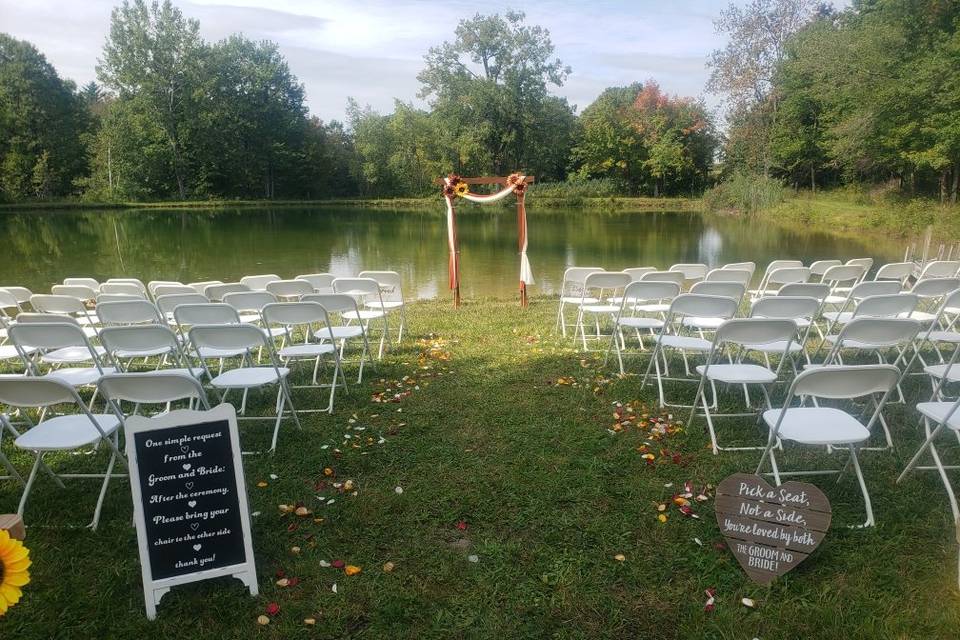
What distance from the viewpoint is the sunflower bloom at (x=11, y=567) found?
1094mm

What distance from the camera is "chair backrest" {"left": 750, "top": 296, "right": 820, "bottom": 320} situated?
3.84m

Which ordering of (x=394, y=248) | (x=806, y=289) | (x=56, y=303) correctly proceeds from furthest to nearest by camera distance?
(x=394, y=248) → (x=56, y=303) → (x=806, y=289)

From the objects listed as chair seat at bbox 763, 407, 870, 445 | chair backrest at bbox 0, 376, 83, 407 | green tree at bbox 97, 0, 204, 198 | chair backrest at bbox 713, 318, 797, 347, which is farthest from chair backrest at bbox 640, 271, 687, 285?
green tree at bbox 97, 0, 204, 198

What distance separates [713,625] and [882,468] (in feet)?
5.64

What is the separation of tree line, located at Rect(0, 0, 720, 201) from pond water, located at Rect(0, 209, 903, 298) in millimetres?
14091

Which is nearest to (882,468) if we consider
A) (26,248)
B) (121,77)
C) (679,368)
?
(679,368)

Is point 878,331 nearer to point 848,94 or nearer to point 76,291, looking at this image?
point 76,291

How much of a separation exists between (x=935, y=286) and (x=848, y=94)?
24156 mm

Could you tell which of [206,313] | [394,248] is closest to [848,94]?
[394,248]

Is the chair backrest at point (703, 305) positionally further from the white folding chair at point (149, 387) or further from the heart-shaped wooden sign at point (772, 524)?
the white folding chair at point (149, 387)

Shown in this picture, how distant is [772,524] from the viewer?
96.0 inches

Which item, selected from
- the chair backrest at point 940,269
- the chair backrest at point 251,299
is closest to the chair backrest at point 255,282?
the chair backrest at point 251,299

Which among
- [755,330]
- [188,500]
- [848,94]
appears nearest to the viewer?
[188,500]

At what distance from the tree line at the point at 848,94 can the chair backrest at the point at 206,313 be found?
77.0 ft
